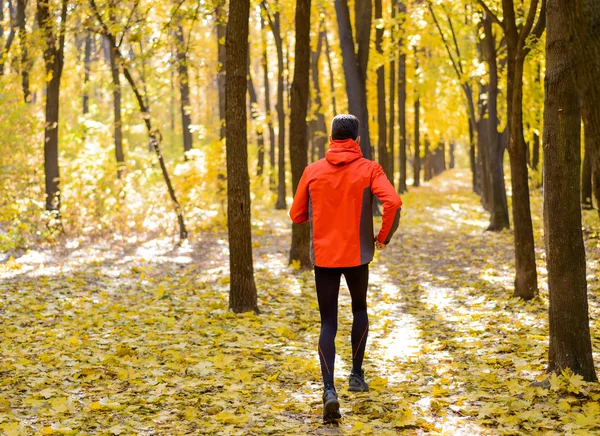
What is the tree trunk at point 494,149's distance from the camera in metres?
15.5

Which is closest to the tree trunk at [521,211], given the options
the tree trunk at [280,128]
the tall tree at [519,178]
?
the tall tree at [519,178]

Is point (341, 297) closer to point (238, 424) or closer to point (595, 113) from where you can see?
point (238, 424)

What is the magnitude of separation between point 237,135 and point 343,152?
12.3ft

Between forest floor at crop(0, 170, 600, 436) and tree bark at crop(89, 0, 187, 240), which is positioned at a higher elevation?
tree bark at crop(89, 0, 187, 240)

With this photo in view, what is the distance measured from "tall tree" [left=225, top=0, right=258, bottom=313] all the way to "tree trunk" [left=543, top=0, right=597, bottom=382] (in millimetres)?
4099

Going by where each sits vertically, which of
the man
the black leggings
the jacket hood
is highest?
the jacket hood

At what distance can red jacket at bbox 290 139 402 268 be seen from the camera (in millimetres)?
5070

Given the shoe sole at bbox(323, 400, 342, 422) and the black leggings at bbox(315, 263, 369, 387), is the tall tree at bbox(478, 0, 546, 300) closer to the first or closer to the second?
the black leggings at bbox(315, 263, 369, 387)

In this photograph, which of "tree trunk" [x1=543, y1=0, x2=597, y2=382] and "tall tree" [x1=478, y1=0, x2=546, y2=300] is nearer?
"tree trunk" [x1=543, y1=0, x2=597, y2=382]

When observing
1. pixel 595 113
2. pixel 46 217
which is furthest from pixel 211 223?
pixel 595 113

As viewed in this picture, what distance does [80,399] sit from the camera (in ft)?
17.9

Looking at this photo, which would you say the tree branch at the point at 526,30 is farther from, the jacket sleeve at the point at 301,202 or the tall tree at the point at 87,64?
the tall tree at the point at 87,64

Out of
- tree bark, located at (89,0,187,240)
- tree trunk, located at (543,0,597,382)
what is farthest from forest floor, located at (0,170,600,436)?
tree bark, located at (89,0,187,240)

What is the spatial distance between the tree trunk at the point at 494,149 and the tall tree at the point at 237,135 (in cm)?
817
